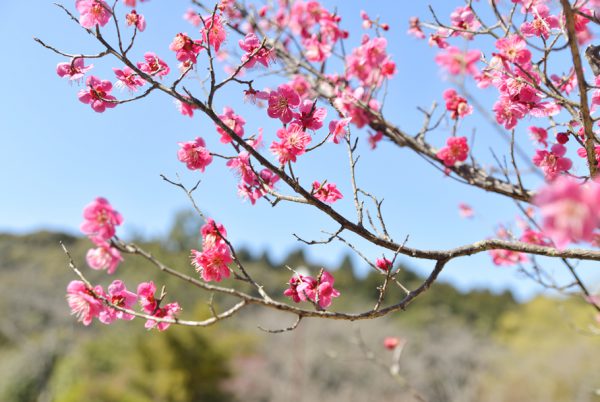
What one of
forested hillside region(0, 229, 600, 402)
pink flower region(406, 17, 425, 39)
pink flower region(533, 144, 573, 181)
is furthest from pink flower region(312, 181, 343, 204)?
forested hillside region(0, 229, 600, 402)

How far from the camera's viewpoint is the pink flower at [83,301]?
1.32m

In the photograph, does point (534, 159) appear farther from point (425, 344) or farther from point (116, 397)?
point (425, 344)

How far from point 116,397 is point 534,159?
10880 mm

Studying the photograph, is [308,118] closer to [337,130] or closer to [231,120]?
[337,130]

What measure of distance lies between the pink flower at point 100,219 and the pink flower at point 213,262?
26 cm

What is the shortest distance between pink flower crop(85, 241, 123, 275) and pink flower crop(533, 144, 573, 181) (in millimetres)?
1321

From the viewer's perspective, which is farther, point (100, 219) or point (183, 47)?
point (183, 47)

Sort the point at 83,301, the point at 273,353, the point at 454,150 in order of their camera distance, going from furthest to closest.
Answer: the point at 273,353, the point at 454,150, the point at 83,301

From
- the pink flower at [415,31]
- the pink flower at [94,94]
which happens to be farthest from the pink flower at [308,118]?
the pink flower at [415,31]

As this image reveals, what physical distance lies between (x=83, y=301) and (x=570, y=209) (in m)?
1.25

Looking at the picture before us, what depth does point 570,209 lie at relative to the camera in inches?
24.4

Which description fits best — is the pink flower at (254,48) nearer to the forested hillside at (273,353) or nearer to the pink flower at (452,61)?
the pink flower at (452,61)

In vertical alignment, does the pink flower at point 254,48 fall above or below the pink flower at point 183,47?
above

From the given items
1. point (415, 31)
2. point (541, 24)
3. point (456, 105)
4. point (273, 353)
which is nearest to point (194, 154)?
point (456, 105)
